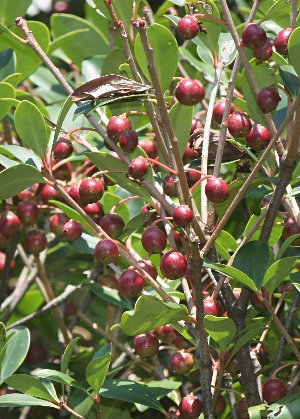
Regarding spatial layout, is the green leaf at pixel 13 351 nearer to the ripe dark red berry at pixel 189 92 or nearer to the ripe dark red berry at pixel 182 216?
the ripe dark red berry at pixel 182 216

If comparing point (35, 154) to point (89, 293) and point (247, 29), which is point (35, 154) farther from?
point (89, 293)

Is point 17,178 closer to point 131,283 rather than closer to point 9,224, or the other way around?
point 131,283

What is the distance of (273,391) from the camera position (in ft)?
4.26

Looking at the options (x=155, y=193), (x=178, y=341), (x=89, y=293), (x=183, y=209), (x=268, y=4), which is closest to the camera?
(x=183, y=209)

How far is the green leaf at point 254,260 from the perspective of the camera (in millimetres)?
1277

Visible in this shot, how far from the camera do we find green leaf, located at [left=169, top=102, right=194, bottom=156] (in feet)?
4.61

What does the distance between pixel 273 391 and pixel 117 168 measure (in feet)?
1.52

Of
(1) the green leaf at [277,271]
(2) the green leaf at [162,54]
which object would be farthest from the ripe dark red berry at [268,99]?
(1) the green leaf at [277,271]

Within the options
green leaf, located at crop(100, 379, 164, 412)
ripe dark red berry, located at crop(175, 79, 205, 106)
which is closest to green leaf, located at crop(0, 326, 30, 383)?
green leaf, located at crop(100, 379, 164, 412)

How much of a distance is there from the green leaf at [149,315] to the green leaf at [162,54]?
0.36 meters

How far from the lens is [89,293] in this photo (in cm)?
192

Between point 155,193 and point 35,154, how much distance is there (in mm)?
275

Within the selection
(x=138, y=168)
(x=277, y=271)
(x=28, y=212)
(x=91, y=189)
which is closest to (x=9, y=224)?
(x=28, y=212)

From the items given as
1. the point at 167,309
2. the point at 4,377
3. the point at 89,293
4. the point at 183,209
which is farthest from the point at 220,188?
the point at 89,293
